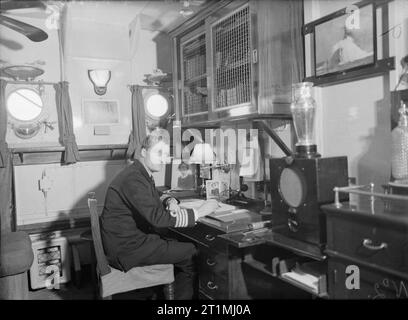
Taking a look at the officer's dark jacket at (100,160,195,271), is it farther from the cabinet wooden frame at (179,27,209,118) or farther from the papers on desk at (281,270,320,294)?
the cabinet wooden frame at (179,27,209,118)

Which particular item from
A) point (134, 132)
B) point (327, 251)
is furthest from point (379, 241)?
point (134, 132)

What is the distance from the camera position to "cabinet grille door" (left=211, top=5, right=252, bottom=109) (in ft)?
6.64

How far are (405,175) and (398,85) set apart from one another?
42 centimetres

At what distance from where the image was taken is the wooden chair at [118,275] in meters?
1.90

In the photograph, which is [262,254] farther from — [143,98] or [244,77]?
[143,98]

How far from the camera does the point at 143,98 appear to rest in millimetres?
3125

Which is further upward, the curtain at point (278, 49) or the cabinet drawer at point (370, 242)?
the curtain at point (278, 49)

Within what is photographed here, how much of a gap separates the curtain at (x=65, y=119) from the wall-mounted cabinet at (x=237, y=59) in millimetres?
984

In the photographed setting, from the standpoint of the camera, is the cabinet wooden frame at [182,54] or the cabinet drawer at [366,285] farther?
the cabinet wooden frame at [182,54]

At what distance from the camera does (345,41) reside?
172 centimetres

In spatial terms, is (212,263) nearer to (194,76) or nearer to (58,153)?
(194,76)

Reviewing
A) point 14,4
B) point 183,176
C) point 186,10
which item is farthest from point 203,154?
point 14,4

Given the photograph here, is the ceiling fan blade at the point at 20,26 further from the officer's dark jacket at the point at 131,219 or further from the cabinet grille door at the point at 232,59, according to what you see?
the cabinet grille door at the point at 232,59

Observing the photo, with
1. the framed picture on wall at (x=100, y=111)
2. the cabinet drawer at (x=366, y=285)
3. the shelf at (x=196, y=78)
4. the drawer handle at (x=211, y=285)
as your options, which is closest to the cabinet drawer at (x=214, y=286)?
the drawer handle at (x=211, y=285)
